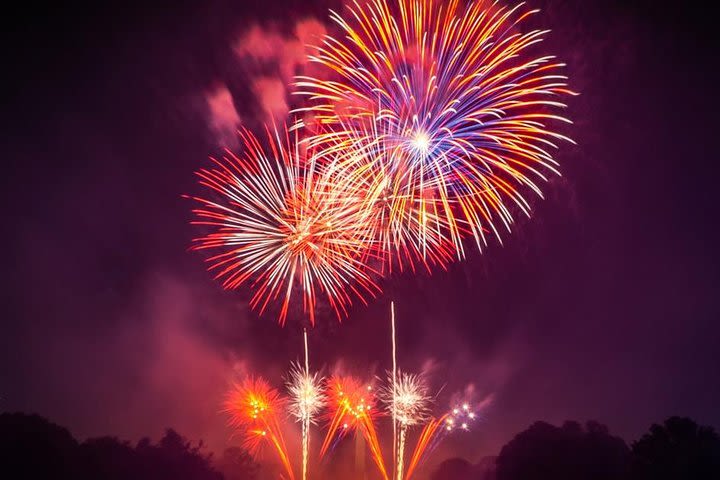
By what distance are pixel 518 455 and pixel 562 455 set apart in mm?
3672

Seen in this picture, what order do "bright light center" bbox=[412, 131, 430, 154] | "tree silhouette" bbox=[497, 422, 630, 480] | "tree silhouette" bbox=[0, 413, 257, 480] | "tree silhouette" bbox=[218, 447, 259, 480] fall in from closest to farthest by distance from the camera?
"bright light center" bbox=[412, 131, 430, 154] → "tree silhouette" bbox=[0, 413, 257, 480] → "tree silhouette" bbox=[497, 422, 630, 480] → "tree silhouette" bbox=[218, 447, 259, 480]

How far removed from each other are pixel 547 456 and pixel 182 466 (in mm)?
30473

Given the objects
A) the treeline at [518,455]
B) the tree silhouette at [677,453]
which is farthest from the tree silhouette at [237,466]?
the tree silhouette at [677,453]

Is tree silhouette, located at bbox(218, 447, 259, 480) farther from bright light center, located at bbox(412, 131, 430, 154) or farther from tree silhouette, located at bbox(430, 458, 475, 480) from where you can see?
bright light center, located at bbox(412, 131, 430, 154)

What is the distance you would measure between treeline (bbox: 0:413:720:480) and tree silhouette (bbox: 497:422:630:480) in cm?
8

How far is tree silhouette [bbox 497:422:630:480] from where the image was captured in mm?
40281

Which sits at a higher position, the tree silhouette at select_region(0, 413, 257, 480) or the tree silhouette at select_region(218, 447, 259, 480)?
the tree silhouette at select_region(218, 447, 259, 480)

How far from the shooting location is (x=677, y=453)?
34844 mm

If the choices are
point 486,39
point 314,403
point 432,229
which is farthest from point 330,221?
point 314,403

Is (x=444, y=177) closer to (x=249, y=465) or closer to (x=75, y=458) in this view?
(x=75, y=458)

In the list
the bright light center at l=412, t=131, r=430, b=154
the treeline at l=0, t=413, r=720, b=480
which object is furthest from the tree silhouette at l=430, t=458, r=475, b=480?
the bright light center at l=412, t=131, r=430, b=154

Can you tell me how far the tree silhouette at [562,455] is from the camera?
4028 centimetres

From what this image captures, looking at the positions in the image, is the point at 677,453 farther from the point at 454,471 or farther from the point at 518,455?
the point at 454,471

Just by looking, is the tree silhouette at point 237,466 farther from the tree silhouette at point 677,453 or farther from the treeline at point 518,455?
the tree silhouette at point 677,453
